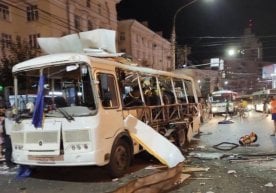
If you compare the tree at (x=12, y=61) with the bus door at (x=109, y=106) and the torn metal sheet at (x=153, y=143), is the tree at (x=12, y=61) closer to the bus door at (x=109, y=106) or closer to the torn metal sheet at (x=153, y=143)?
the torn metal sheet at (x=153, y=143)

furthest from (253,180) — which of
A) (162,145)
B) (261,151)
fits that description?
(261,151)

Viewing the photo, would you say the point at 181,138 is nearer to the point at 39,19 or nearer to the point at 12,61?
the point at 12,61

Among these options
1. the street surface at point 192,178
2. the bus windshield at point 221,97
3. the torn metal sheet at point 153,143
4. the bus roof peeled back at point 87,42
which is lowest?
the street surface at point 192,178

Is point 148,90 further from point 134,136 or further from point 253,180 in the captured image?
point 253,180

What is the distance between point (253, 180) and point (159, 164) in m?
3.09

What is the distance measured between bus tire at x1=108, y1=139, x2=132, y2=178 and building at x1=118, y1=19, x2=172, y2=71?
36.3 metres

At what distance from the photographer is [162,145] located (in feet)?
33.8

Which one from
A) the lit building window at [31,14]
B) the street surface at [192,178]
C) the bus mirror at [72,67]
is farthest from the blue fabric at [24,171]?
the lit building window at [31,14]

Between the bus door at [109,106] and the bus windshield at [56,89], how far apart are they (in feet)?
0.94

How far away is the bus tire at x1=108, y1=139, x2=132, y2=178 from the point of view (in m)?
9.28

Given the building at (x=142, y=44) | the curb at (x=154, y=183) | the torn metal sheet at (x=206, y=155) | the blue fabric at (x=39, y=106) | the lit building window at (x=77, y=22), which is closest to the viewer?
the curb at (x=154, y=183)

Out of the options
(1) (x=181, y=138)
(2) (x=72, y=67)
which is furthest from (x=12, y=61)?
(2) (x=72, y=67)

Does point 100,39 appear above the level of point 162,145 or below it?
above

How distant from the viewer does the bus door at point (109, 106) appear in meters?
8.97
